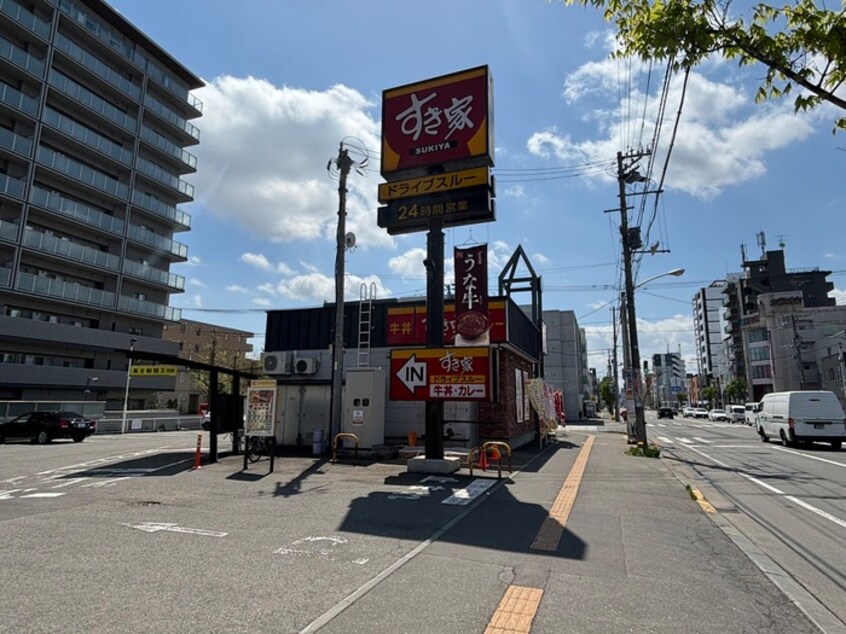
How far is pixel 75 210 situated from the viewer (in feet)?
116

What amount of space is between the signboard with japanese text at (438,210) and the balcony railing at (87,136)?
110 ft

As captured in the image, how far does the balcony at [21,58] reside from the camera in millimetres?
31516

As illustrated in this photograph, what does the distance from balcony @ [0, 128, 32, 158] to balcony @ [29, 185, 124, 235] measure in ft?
7.49

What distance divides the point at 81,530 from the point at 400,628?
5.62 m

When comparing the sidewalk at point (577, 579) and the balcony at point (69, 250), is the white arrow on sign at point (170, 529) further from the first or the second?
the balcony at point (69, 250)

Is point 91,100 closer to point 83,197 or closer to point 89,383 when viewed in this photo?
point 83,197

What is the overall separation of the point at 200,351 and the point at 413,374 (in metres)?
64.6

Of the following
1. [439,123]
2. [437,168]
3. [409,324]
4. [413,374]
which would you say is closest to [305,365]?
[409,324]

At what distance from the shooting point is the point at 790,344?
2467 inches

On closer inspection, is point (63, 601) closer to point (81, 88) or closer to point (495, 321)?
point (495, 321)

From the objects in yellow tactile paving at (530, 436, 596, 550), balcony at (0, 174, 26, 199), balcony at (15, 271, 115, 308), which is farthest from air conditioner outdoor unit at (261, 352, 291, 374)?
balcony at (0, 174, 26, 199)

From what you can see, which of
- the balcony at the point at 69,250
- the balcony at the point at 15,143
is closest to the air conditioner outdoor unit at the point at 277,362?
the balcony at the point at 69,250

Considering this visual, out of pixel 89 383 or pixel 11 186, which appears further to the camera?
pixel 89 383

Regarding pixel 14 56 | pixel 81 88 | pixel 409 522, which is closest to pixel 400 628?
pixel 409 522
